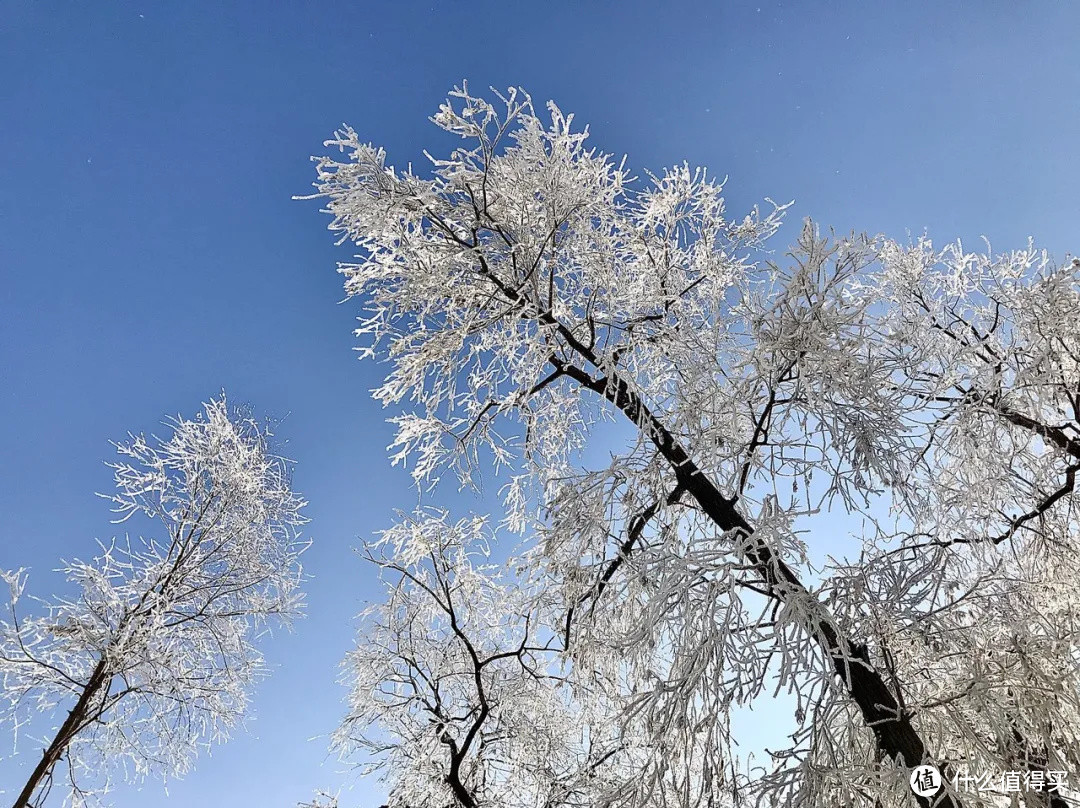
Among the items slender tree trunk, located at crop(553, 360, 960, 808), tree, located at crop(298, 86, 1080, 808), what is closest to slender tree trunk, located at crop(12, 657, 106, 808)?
tree, located at crop(298, 86, 1080, 808)

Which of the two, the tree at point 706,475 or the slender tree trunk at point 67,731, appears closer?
the tree at point 706,475

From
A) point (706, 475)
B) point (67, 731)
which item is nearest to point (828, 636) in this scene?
point (706, 475)

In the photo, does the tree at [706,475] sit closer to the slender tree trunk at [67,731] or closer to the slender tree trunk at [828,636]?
the slender tree trunk at [828,636]

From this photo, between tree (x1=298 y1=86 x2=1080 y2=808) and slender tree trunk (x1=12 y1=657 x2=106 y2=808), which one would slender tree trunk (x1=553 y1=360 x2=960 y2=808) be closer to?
tree (x1=298 y1=86 x2=1080 y2=808)

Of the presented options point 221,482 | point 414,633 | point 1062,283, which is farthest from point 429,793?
point 1062,283

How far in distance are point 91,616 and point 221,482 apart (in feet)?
6.22

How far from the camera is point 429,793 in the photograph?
20.5ft

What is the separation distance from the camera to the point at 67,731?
6340 mm

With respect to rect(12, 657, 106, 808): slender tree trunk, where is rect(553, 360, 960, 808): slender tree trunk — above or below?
below

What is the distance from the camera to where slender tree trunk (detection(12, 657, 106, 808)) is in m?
6.08

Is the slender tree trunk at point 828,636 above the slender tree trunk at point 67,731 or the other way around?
the other way around

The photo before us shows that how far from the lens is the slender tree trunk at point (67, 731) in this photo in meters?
6.08

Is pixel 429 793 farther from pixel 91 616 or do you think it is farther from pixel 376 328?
pixel 376 328

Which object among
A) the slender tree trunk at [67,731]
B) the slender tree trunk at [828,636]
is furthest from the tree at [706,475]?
the slender tree trunk at [67,731]
